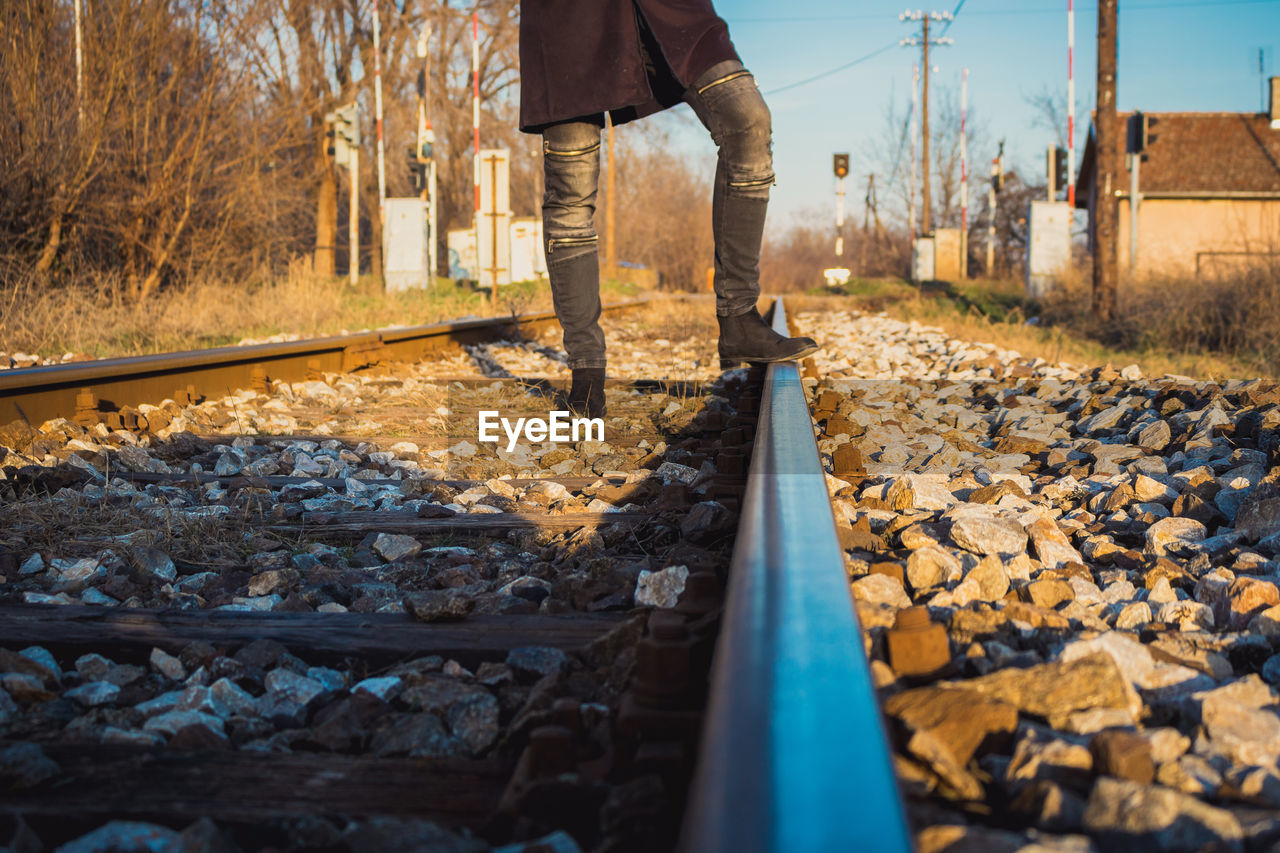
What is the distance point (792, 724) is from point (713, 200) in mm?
2908

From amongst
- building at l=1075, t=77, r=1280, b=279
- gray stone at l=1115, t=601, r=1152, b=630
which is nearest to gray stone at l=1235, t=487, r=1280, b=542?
gray stone at l=1115, t=601, r=1152, b=630

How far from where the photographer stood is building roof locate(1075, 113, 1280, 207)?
28484mm

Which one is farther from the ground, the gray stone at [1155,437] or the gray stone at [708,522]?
the gray stone at [1155,437]

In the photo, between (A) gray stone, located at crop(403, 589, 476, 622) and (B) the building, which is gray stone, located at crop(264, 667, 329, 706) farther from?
(B) the building

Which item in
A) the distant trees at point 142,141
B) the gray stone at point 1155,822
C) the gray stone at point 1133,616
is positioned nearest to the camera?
the gray stone at point 1155,822

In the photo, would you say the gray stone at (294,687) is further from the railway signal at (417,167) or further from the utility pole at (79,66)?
the railway signal at (417,167)

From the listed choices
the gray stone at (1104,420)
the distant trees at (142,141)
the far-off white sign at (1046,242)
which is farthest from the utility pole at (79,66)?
the far-off white sign at (1046,242)

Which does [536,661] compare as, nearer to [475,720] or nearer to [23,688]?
[475,720]

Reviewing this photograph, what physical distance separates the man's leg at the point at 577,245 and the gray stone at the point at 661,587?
1.94m

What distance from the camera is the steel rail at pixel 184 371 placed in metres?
3.77

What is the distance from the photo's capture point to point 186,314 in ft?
27.5

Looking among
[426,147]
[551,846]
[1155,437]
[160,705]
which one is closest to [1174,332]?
[1155,437]

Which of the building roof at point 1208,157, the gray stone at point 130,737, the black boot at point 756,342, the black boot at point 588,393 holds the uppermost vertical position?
the building roof at point 1208,157

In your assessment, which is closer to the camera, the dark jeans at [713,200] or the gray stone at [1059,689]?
the gray stone at [1059,689]
